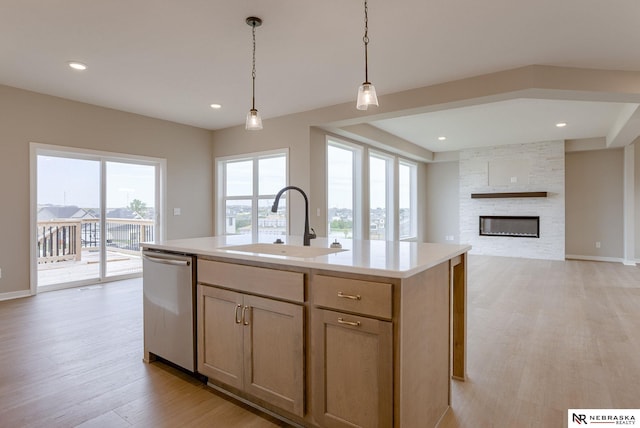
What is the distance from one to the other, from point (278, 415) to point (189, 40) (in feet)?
9.79

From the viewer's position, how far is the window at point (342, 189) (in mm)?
5977

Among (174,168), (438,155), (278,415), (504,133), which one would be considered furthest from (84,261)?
(438,155)

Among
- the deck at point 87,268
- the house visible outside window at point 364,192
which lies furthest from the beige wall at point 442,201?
the deck at point 87,268

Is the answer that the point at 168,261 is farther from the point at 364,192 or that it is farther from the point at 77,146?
the point at 364,192

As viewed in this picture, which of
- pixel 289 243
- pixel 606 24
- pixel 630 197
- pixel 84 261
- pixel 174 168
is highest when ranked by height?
pixel 606 24

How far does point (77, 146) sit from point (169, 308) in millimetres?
3711

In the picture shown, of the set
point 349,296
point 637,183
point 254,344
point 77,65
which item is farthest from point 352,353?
point 637,183

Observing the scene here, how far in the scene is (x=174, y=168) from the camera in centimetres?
595

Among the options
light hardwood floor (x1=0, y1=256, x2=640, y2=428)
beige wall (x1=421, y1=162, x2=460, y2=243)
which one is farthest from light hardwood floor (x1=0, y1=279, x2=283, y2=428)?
beige wall (x1=421, y1=162, x2=460, y2=243)

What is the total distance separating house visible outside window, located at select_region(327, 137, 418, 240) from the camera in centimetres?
609

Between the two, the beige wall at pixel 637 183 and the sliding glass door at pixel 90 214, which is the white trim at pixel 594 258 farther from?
the sliding glass door at pixel 90 214

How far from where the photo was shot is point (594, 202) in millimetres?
7570

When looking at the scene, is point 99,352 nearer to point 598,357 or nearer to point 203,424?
point 203,424

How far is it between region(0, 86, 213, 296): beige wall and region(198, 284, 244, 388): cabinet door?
3685 mm
